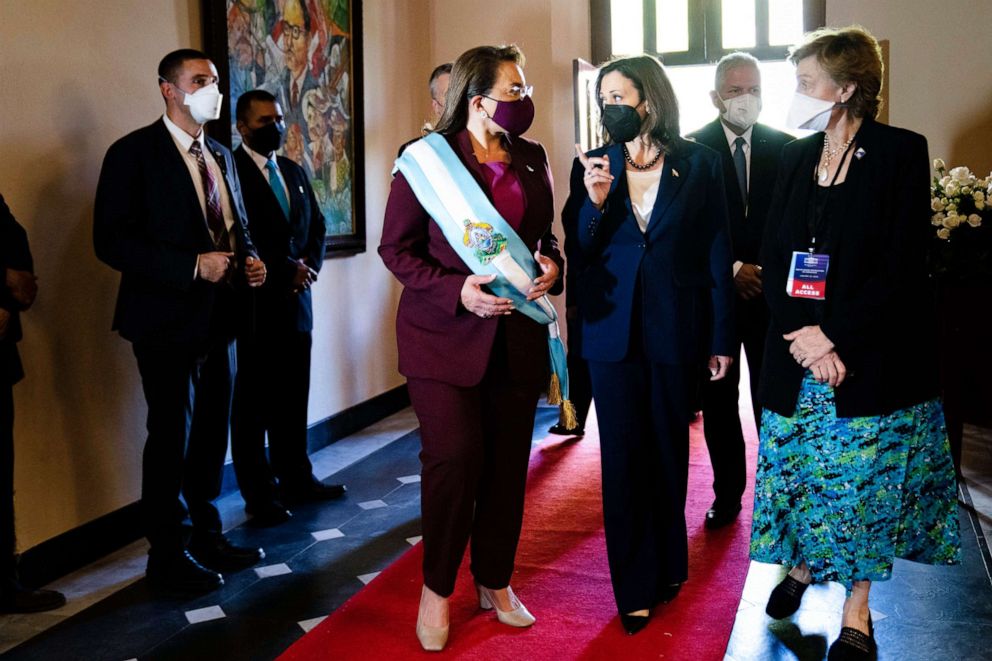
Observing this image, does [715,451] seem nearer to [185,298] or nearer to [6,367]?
[185,298]

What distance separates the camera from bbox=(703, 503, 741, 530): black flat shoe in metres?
4.16

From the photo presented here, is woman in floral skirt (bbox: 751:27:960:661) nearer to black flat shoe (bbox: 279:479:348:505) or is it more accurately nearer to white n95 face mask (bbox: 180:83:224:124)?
white n95 face mask (bbox: 180:83:224:124)

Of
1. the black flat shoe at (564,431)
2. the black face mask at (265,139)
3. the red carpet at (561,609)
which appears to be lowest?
the red carpet at (561,609)

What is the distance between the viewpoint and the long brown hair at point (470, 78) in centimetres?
283

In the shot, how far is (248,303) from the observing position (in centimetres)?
397

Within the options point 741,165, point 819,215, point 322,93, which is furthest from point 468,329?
point 322,93

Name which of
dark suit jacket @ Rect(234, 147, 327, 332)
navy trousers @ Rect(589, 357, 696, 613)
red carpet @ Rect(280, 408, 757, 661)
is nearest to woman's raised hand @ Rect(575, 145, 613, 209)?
navy trousers @ Rect(589, 357, 696, 613)

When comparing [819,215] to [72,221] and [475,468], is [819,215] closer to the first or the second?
[475,468]

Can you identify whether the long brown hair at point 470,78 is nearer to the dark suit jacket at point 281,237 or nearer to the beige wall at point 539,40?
the dark suit jacket at point 281,237

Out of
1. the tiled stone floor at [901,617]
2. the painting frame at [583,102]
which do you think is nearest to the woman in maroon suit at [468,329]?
the tiled stone floor at [901,617]

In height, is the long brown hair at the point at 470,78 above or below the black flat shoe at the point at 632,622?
above

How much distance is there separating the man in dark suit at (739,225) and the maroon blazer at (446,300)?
3.93ft

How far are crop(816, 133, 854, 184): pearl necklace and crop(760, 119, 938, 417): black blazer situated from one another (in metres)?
0.06

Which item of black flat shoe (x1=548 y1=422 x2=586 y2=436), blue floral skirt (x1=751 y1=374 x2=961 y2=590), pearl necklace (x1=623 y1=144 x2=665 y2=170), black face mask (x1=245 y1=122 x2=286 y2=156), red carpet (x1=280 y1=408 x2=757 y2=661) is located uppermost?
black face mask (x1=245 y1=122 x2=286 y2=156)
